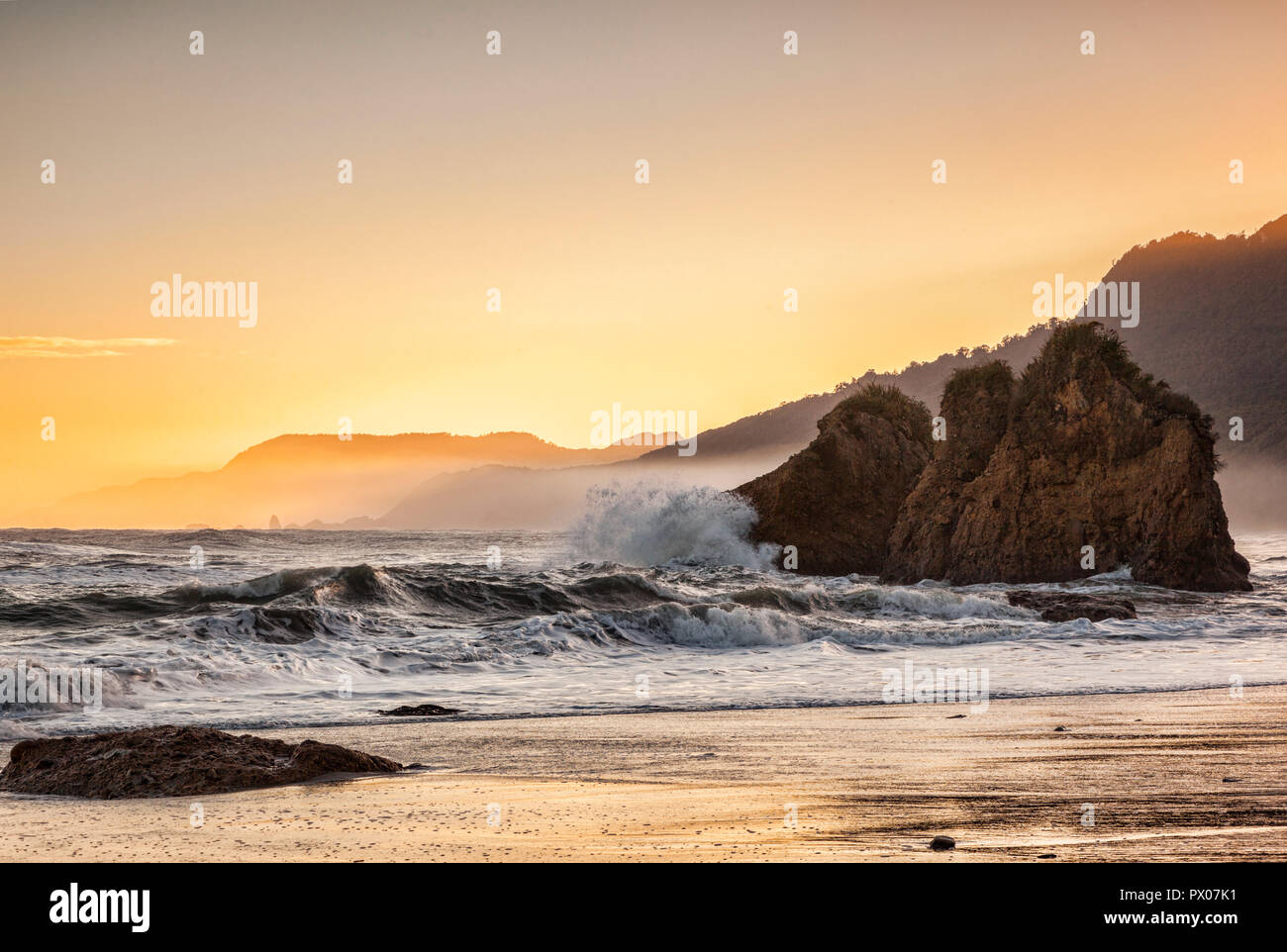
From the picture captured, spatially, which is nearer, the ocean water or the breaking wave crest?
the ocean water

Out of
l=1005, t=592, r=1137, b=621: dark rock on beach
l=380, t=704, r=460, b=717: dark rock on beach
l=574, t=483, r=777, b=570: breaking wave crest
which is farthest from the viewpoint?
l=574, t=483, r=777, b=570: breaking wave crest

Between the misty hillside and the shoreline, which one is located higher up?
the misty hillside

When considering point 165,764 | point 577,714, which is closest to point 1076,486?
point 577,714

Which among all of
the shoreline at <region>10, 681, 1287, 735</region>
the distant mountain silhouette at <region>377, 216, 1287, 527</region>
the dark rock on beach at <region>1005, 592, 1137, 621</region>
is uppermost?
the distant mountain silhouette at <region>377, 216, 1287, 527</region>

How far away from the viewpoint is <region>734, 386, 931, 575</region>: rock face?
36.2 metres

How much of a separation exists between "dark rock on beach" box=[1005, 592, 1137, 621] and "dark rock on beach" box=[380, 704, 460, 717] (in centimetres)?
1332

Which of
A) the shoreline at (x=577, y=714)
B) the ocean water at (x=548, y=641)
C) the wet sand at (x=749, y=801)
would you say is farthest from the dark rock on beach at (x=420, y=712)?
the wet sand at (x=749, y=801)

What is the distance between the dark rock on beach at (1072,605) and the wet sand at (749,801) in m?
10.9

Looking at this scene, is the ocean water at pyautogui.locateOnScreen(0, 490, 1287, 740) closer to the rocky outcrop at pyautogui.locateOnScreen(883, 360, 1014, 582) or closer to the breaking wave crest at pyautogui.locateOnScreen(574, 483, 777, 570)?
the rocky outcrop at pyautogui.locateOnScreen(883, 360, 1014, 582)

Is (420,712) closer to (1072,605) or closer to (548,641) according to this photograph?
(548,641)

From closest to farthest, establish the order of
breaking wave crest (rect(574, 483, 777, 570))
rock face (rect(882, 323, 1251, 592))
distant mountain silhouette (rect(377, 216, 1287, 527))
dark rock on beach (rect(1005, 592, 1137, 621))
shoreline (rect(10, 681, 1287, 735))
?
shoreline (rect(10, 681, 1287, 735)) < dark rock on beach (rect(1005, 592, 1137, 621)) < rock face (rect(882, 323, 1251, 592)) < breaking wave crest (rect(574, 483, 777, 570)) < distant mountain silhouette (rect(377, 216, 1287, 527))

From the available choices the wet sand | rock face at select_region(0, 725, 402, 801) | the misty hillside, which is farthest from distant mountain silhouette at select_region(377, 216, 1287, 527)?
rock face at select_region(0, 725, 402, 801)
